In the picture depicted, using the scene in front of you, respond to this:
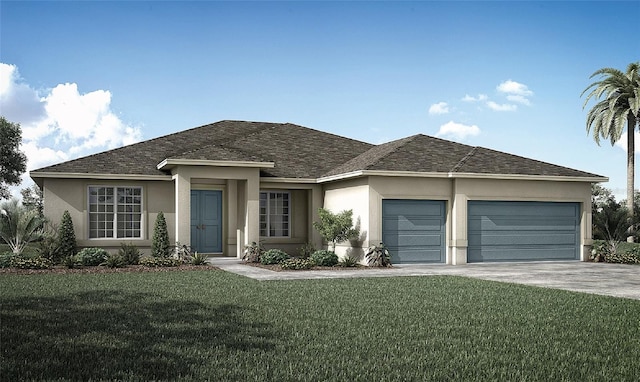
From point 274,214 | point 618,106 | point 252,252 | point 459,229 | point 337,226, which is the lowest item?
point 252,252

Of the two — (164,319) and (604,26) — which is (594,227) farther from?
(164,319)

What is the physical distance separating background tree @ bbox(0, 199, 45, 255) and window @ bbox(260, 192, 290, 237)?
7924 mm

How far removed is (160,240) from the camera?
72.0ft

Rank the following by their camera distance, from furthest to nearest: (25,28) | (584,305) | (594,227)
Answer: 1. (594,227)
2. (25,28)
3. (584,305)

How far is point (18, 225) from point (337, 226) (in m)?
10.8

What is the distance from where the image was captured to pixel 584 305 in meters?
12.0

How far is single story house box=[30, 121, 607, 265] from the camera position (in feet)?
71.4

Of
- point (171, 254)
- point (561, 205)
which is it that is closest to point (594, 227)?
point (561, 205)

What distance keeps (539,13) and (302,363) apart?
54.2 ft

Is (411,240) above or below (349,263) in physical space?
above

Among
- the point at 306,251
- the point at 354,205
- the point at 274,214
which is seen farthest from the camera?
the point at 274,214

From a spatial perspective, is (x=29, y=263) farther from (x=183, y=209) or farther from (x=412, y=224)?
(x=412, y=224)

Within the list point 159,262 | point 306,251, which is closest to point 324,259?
point 306,251

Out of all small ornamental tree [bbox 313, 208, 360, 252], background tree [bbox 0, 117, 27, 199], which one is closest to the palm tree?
small ornamental tree [bbox 313, 208, 360, 252]
